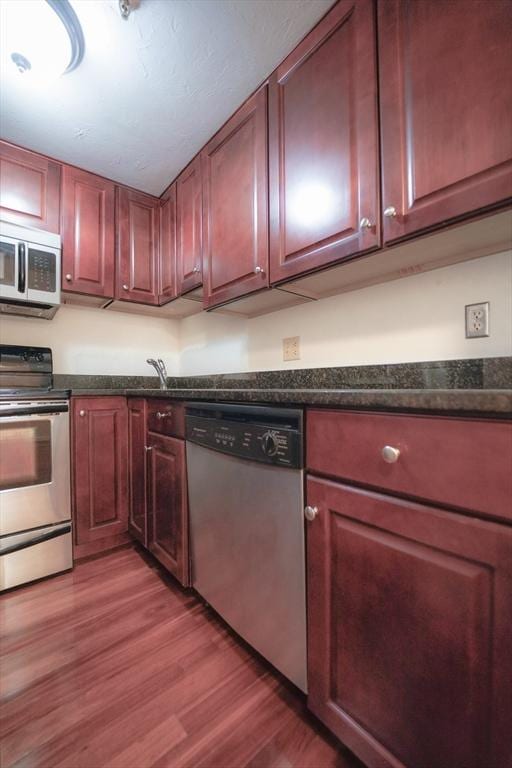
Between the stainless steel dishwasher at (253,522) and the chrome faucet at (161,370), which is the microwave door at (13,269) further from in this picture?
the stainless steel dishwasher at (253,522)

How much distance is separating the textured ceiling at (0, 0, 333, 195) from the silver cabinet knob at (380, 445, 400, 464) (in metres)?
1.44

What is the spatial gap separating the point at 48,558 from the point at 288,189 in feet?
6.44

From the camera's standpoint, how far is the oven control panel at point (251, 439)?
31.7 inches

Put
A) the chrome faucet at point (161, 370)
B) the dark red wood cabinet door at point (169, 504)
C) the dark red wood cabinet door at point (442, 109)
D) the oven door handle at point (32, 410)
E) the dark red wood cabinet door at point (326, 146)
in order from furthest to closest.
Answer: the chrome faucet at point (161, 370) < the oven door handle at point (32, 410) < the dark red wood cabinet door at point (169, 504) < the dark red wood cabinet door at point (326, 146) < the dark red wood cabinet door at point (442, 109)

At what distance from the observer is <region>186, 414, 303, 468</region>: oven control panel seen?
0.80 m

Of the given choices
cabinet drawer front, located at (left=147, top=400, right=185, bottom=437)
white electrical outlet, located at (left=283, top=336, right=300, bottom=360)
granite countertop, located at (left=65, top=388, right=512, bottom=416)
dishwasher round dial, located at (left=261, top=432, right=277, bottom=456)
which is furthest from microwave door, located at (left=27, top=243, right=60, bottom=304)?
dishwasher round dial, located at (left=261, top=432, right=277, bottom=456)

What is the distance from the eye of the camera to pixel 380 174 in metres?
0.93

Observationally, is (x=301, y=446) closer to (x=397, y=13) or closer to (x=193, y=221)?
(x=397, y=13)

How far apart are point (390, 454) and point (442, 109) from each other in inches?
35.0

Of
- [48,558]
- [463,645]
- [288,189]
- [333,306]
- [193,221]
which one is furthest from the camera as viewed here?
[193,221]

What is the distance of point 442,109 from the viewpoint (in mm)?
810

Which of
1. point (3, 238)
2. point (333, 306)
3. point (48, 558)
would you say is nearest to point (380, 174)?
point (333, 306)

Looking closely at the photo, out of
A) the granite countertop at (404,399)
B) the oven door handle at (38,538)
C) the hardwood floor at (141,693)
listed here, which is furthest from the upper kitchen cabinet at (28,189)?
the hardwood floor at (141,693)

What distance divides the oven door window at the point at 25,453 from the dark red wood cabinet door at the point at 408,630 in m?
1.37
